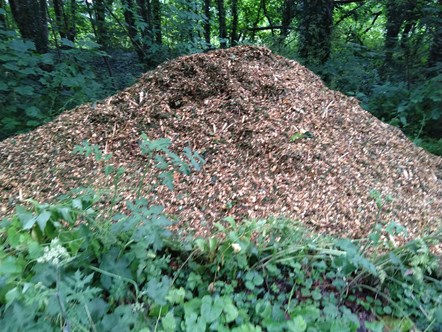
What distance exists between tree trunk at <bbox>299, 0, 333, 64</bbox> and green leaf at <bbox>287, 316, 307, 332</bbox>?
199 inches

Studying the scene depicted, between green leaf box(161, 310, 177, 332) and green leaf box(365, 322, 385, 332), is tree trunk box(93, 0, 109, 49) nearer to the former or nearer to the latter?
green leaf box(161, 310, 177, 332)

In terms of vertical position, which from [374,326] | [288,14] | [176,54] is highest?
[288,14]

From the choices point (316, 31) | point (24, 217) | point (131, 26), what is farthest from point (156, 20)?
point (24, 217)

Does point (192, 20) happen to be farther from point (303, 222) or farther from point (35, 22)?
point (303, 222)

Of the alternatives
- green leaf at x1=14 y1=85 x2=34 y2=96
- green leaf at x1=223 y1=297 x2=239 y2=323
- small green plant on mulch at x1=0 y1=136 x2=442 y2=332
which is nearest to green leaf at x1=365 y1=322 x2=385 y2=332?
small green plant on mulch at x1=0 y1=136 x2=442 y2=332

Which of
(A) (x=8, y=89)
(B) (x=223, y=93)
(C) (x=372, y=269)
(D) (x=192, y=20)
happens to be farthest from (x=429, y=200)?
(D) (x=192, y=20)

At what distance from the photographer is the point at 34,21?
15.9 ft

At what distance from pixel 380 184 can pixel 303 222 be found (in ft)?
2.84

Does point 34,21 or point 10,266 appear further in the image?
point 34,21

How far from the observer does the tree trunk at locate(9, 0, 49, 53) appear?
476 cm

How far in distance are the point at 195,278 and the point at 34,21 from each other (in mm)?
4767

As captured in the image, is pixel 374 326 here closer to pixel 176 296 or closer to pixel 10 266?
pixel 176 296

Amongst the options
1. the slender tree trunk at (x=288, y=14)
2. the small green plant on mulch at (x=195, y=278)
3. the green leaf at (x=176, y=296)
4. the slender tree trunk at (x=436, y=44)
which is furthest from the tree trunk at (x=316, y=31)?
the green leaf at (x=176, y=296)

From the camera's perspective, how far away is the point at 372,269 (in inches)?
64.4
